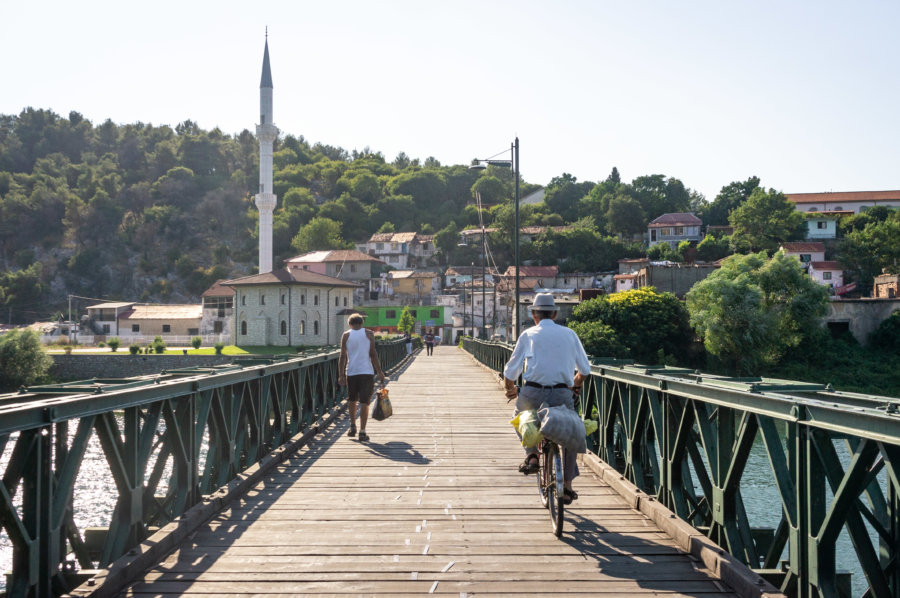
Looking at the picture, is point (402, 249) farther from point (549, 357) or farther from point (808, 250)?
point (549, 357)

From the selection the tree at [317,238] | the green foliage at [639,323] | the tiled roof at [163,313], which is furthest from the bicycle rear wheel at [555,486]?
the tree at [317,238]

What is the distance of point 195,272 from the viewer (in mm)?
111500

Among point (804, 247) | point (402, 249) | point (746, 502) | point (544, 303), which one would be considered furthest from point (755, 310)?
point (402, 249)

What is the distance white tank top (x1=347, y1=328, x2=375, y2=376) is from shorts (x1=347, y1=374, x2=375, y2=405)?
58mm

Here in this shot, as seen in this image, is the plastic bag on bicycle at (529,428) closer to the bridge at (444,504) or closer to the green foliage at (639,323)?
the bridge at (444,504)

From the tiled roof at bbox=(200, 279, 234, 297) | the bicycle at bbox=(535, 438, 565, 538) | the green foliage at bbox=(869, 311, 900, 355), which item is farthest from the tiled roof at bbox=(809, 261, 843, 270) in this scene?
the bicycle at bbox=(535, 438, 565, 538)

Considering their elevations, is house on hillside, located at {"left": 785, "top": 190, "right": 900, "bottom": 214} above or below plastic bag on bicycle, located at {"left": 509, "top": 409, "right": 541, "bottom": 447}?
above

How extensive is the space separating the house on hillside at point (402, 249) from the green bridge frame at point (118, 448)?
9818cm

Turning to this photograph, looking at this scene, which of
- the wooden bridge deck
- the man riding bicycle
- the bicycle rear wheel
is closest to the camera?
the wooden bridge deck

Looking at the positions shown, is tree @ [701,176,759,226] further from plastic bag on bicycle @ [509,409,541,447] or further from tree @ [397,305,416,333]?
plastic bag on bicycle @ [509,409,541,447]

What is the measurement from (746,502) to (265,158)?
62439 millimetres

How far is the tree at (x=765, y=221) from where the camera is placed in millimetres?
86625

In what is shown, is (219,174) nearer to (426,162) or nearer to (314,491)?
(426,162)

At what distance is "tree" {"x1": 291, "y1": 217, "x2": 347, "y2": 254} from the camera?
111 metres
